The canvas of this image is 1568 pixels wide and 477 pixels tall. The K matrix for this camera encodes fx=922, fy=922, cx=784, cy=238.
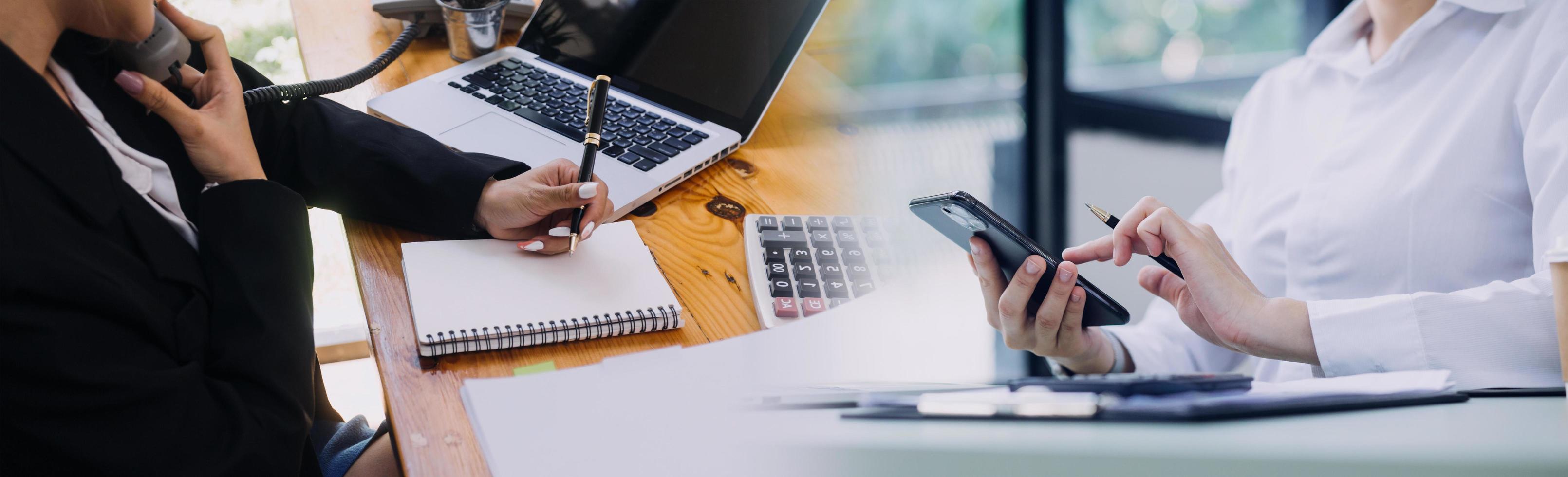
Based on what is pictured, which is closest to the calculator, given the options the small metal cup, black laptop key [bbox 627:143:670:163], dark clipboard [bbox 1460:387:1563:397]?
black laptop key [bbox 627:143:670:163]

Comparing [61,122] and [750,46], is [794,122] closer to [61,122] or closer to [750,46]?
[750,46]

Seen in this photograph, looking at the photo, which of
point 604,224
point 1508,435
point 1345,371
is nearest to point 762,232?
point 604,224

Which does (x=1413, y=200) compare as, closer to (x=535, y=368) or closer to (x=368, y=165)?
(x=535, y=368)

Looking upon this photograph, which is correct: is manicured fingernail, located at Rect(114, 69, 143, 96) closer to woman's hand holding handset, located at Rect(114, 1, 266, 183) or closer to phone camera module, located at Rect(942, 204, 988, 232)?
woman's hand holding handset, located at Rect(114, 1, 266, 183)

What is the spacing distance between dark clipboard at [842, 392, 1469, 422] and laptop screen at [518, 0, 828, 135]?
0.66 metres

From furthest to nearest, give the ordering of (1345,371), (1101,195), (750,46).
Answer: (1101,195), (750,46), (1345,371)

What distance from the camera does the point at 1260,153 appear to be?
986mm

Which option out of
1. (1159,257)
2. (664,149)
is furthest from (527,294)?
(1159,257)

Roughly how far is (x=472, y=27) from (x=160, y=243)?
0.52m

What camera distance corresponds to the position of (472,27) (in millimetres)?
1036

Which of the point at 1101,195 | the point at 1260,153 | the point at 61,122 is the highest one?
the point at 1260,153

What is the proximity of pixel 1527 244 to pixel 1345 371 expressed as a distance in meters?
0.21

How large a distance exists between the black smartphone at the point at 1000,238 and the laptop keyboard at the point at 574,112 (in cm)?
29

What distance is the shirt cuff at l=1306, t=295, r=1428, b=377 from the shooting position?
0.68 m
